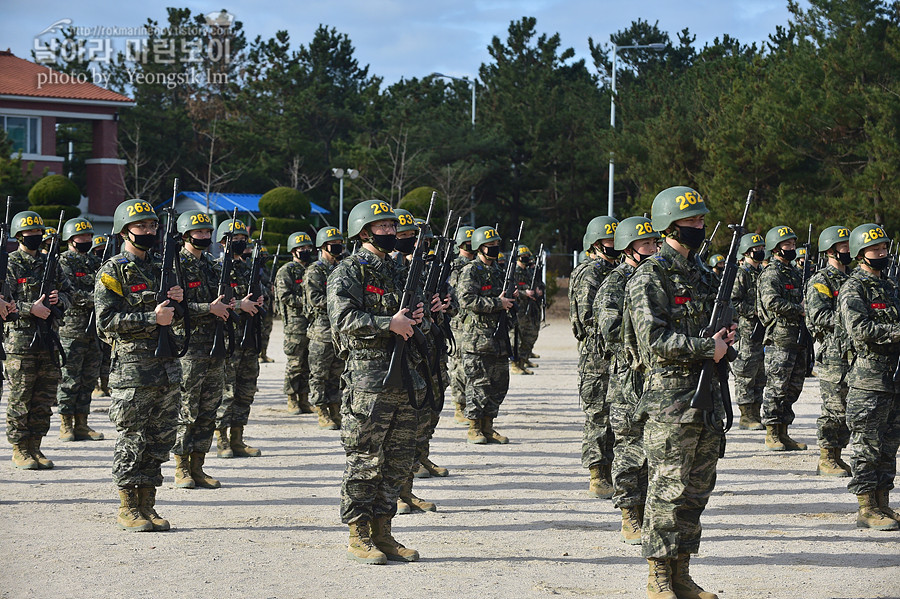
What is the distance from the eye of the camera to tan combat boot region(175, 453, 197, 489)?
9.30 metres

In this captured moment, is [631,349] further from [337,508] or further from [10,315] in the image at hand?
[10,315]

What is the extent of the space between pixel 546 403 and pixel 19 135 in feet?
109

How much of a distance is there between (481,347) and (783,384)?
134 inches

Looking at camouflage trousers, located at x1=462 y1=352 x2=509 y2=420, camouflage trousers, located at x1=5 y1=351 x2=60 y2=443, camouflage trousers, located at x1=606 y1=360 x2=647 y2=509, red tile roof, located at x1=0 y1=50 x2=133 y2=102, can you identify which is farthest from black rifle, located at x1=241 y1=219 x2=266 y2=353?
red tile roof, located at x1=0 y1=50 x2=133 y2=102

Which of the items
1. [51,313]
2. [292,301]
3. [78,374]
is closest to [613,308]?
[51,313]

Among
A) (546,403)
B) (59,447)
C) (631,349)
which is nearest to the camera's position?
(631,349)

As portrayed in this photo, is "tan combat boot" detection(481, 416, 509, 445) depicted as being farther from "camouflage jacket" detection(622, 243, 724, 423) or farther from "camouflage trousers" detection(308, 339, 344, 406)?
"camouflage jacket" detection(622, 243, 724, 423)

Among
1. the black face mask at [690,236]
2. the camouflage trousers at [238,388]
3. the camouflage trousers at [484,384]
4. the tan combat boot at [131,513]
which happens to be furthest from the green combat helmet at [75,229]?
the black face mask at [690,236]

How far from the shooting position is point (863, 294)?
8.18 metres

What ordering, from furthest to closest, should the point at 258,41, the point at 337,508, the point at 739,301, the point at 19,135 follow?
the point at 258,41 < the point at 19,135 < the point at 739,301 < the point at 337,508

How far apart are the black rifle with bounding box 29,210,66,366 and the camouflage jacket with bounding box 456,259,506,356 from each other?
4.37 m

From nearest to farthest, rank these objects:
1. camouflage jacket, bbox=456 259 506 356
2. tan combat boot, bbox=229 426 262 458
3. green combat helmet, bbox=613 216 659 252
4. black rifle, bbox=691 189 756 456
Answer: black rifle, bbox=691 189 756 456, green combat helmet, bbox=613 216 659 252, tan combat boot, bbox=229 426 262 458, camouflage jacket, bbox=456 259 506 356

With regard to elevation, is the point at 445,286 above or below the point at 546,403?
above

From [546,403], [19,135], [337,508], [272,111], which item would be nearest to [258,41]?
[272,111]
